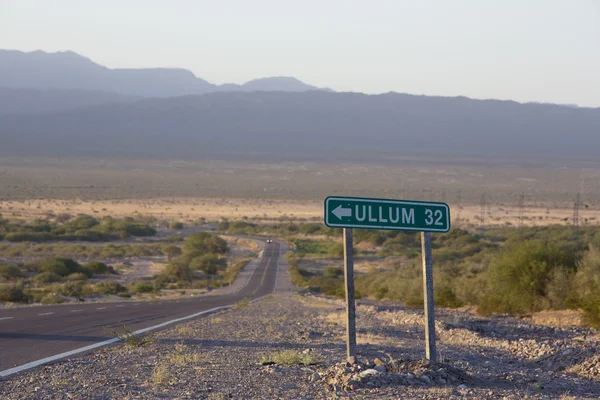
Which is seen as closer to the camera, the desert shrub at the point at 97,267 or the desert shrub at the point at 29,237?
the desert shrub at the point at 97,267

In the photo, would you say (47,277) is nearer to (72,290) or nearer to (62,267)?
(62,267)

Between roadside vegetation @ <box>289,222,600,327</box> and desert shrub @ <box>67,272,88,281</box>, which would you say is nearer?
roadside vegetation @ <box>289,222,600,327</box>

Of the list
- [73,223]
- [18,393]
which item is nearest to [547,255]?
[18,393]

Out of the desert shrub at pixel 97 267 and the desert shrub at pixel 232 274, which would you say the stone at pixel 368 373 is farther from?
the desert shrub at pixel 97 267

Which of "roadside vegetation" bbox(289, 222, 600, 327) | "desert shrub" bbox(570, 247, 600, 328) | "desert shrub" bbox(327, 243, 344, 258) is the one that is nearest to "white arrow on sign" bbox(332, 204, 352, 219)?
"roadside vegetation" bbox(289, 222, 600, 327)

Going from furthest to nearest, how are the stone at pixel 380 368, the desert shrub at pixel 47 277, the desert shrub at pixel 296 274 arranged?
the desert shrub at pixel 296 274
the desert shrub at pixel 47 277
the stone at pixel 380 368

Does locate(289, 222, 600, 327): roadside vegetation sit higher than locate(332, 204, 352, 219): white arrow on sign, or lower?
lower

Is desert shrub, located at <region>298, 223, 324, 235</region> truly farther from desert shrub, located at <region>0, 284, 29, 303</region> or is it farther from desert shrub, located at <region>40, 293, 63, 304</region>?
desert shrub, located at <region>0, 284, 29, 303</region>

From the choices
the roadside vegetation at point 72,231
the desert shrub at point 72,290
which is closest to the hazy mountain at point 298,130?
the roadside vegetation at point 72,231

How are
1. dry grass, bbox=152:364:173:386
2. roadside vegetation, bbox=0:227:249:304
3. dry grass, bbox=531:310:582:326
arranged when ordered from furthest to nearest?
1. roadside vegetation, bbox=0:227:249:304
2. dry grass, bbox=531:310:582:326
3. dry grass, bbox=152:364:173:386
